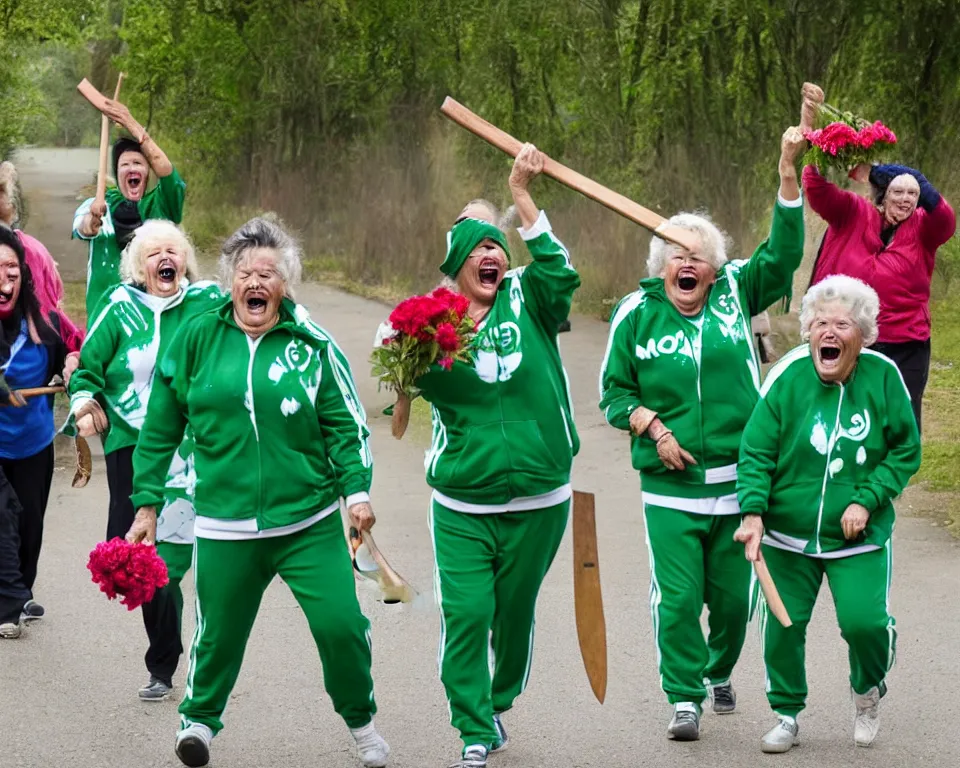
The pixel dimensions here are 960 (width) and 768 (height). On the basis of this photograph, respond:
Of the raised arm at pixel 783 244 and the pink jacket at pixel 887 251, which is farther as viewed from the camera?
the pink jacket at pixel 887 251

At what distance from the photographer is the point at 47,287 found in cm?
976

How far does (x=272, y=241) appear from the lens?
669cm

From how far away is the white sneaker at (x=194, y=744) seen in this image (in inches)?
263

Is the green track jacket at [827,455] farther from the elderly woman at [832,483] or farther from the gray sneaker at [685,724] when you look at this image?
the gray sneaker at [685,724]

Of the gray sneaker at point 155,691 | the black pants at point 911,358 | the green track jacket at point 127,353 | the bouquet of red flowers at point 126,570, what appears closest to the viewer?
the bouquet of red flowers at point 126,570

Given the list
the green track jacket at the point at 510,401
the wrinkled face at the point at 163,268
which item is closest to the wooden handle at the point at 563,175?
the green track jacket at the point at 510,401

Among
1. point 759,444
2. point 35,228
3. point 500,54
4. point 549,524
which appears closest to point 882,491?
point 759,444

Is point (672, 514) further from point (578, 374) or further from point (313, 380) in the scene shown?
point (578, 374)

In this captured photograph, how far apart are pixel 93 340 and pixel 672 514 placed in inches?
104

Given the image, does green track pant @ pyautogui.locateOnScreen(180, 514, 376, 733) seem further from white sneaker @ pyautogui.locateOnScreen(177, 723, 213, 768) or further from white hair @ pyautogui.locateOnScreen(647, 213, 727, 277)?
white hair @ pyautogui.locateOnScreen(647, 213, 727, 277)

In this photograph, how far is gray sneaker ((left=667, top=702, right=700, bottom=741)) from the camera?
705cm

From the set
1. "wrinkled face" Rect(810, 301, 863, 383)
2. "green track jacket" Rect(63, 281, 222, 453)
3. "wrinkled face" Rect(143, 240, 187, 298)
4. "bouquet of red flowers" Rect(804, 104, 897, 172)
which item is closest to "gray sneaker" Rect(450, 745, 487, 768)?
"wrinkled face" Rect(810, 301, 863, 383)

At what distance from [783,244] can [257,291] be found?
6.65 feet

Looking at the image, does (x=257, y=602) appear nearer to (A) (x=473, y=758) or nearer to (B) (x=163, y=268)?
(A) (x=473, y=758)
